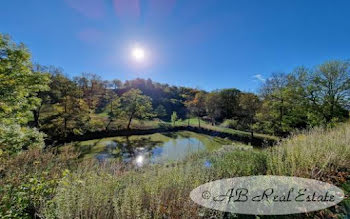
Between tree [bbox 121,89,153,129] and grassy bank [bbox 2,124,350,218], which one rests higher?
tree [bbox 121,89,153,129]

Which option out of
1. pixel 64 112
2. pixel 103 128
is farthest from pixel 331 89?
pixel 64 112

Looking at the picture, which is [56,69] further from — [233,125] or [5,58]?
[233,125]

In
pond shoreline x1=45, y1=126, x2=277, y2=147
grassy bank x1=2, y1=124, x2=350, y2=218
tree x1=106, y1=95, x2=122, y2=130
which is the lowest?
pond shoreline x1=45, y1=126, x2=277, y2=147

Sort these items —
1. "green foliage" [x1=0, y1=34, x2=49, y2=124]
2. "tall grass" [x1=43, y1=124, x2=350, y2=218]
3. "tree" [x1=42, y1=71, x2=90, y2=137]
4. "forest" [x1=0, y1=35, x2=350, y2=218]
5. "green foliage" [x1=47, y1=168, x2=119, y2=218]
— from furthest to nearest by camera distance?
"tree" [x1=42, y1=71, x2=90, y2=137]
"green foliage" [x1=0, y1=34, x2=49, y2=124]
"forest" [x1=0, y1=35, x2=350, y2=218]
"tall grass" [x1=43, y1=124, x2=350, y2=218]
"green foliage" [x1=47, y1=168, x2=119, y2=218]

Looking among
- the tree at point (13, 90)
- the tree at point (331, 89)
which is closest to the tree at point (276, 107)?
the tree at point (331, 89)

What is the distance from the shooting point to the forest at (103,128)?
1.99 metres

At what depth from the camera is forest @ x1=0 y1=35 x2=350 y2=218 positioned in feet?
6.54

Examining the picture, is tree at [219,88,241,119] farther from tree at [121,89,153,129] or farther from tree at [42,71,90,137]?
tree at [42,71,90,137]

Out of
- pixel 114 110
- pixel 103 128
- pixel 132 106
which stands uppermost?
pixel 132 106

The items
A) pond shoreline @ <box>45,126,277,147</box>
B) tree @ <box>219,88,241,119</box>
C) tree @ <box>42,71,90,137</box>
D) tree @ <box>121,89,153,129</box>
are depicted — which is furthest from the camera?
tree @ <box>219,88,241,119</box>

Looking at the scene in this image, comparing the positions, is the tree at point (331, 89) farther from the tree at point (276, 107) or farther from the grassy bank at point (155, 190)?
the grassy bank at point (155, 190)

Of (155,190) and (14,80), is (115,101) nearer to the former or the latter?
(14,80)

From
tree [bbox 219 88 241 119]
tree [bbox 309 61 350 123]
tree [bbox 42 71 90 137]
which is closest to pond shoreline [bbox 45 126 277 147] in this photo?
tree [bbox 42 71 90 137]

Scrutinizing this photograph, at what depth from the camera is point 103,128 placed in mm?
17406
